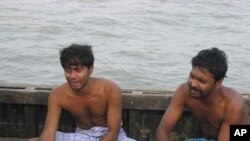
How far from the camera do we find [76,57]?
3602 mm

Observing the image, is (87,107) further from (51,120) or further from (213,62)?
(213,62)

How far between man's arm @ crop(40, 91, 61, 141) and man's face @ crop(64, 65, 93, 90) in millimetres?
280

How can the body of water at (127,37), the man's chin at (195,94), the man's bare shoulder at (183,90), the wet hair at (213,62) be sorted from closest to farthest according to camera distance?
the wet hair at (213,62)
the man's chin at (195,94)
the man's bare shoulder at (183,90)
the body of water at (127,37)

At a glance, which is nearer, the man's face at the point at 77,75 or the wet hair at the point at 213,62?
the wet hair at the point at 213,62

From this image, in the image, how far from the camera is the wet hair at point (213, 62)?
134 inches

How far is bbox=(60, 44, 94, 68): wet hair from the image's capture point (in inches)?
142

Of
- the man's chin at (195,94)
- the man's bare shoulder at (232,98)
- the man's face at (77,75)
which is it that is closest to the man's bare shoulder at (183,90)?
the man's chin at (195,94)

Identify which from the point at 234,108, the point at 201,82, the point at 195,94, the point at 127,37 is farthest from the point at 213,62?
the point at 127,37

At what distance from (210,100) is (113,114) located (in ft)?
2.59

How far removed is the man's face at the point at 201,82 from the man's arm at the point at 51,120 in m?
1.14

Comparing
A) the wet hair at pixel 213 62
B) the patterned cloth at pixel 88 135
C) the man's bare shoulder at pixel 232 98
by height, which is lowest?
the patterned cloth at pixel 88 135

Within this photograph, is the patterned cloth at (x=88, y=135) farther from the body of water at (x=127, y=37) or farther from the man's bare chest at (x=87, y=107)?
the body of water at (x=127, y=37)

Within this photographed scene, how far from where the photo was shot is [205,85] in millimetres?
3445

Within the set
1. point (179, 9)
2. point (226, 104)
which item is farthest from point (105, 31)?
point (226, 104)
